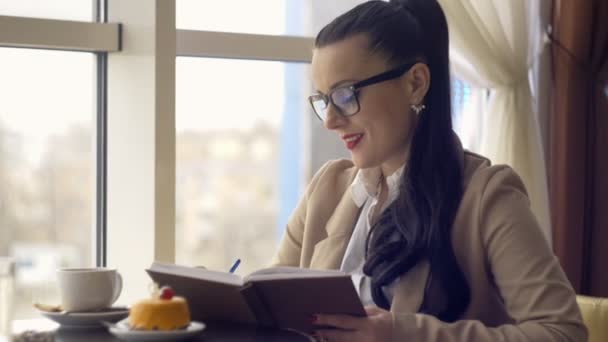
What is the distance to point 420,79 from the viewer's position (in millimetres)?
1917

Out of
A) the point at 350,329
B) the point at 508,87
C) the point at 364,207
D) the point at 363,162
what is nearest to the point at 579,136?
the point at 508,87

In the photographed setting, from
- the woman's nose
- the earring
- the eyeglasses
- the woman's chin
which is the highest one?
the eyeglasses

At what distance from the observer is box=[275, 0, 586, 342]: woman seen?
5.61 feet

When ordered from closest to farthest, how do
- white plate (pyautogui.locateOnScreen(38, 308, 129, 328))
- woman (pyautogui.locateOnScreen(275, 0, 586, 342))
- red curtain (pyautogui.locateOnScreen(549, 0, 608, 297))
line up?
white plate (pyautogui.locateOnScreen(38, 308, 129, 328))
woman (pyautogui.locateOnScreen(275, 0, 586, 342))
red curtain (pyautogui.locateOnScreen(549, 0, 608, 297))

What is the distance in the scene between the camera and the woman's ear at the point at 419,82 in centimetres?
191

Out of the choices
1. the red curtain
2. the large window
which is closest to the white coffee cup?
the large window

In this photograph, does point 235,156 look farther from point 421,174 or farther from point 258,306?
point 258,306

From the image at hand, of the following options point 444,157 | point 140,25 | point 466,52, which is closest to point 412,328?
point 444,157

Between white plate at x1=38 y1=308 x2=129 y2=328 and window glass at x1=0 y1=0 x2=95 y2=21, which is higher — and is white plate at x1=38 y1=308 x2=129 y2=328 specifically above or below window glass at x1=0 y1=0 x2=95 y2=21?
below

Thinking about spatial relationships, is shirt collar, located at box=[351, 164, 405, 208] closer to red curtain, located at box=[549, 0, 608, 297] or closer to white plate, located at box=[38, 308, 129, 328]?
white plate, located at box=[38, 308, 129, 328]

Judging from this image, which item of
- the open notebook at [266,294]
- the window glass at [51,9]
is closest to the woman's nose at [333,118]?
the open notebook at [266,294]

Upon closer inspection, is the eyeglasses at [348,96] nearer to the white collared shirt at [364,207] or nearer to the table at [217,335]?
the white collared shirt at [364,207]

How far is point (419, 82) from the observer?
1.92 m

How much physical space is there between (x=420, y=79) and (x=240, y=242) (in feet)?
3.93
